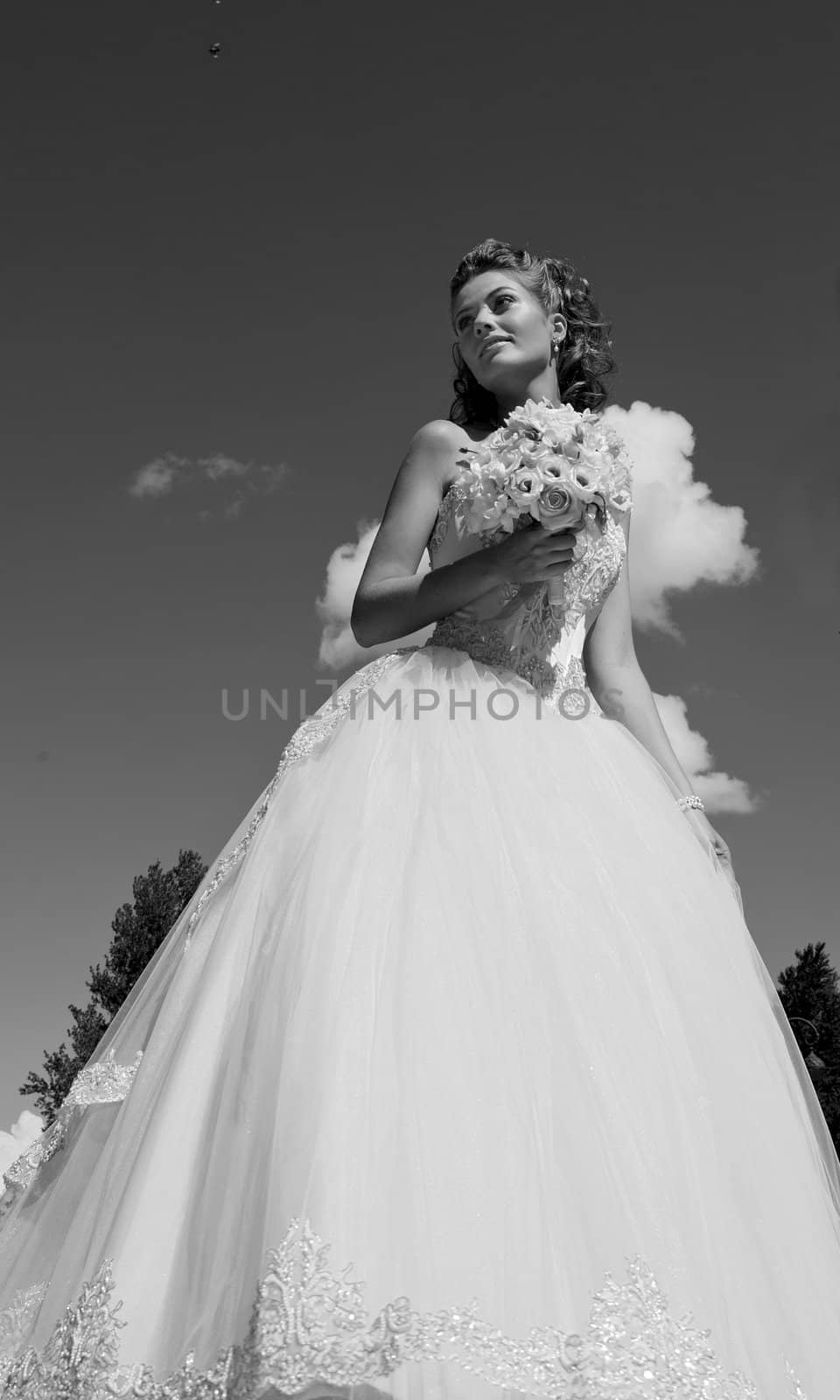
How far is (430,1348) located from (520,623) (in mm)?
2550

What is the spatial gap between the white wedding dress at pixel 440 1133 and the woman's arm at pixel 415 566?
1.58 ft

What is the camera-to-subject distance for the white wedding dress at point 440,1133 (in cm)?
205

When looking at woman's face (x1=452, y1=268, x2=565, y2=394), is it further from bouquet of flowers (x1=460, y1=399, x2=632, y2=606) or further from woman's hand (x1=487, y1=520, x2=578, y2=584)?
woman's hand (x1=487, y1=520, x2=578, y2=584)

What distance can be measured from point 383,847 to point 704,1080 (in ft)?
3.47

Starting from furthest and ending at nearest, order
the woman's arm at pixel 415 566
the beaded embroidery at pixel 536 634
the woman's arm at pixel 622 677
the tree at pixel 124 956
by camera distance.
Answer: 1. the tree at pixel 124 956
2. the woman's arm at pixel 622 677
3. the beaded embroidery at pixel 536 634
4. the woman's arm at pixel 415 566

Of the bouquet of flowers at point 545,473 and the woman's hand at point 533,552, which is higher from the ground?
the bouquet of flowers at point 545,473

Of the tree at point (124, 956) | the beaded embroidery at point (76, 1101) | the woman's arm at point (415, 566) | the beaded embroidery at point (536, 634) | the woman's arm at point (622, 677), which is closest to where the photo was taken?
the beaded embroidery at point (76, 1101)

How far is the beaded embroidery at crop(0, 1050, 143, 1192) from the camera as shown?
10.7 feet

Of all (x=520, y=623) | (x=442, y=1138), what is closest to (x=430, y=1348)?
(x=442, y=1138)

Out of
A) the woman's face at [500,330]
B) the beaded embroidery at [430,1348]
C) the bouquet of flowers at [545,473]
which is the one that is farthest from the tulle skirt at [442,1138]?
the woman's face at [500,330]

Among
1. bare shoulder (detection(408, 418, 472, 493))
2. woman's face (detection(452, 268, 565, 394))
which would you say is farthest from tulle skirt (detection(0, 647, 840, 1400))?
woman's face (detection(452, 268, 565, 394))

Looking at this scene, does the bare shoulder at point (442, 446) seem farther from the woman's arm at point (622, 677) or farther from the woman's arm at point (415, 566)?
the woman's arm at point (622, 677)

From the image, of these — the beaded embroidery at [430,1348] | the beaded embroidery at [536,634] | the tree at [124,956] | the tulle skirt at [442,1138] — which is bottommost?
the beaded embroidery at [430,1348]

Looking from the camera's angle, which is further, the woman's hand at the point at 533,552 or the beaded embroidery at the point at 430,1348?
the woman's hand at the point at 533,552
